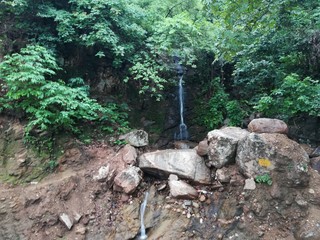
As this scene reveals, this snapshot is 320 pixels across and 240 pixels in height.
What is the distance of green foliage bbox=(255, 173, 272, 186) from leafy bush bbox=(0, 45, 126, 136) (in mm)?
4155

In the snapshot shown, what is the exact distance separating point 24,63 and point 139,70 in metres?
3.00

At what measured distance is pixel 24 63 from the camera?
19.2ft

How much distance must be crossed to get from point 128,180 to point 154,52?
4.15 metres

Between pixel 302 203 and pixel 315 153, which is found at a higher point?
pixel 315 153

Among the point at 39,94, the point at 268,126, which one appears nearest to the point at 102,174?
the point at 39,94

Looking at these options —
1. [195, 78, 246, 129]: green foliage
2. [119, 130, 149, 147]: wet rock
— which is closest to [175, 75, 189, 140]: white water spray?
[195, 78, 246, 129]: green foliage

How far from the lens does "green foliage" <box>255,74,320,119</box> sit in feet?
17.4

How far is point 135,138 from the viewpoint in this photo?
6945 millimetres

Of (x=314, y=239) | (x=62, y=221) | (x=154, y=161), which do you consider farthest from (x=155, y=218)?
(x=314, y=239)

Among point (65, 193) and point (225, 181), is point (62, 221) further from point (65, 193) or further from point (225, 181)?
point (225, 181)

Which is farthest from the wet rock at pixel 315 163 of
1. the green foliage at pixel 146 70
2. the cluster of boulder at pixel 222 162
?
the green foliage at pixel 146 70

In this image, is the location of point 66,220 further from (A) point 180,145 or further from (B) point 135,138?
(A) point 180,145

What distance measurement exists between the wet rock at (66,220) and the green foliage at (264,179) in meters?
3.89

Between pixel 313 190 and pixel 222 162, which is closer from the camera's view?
pixel 313 190
